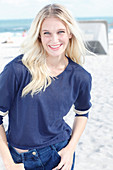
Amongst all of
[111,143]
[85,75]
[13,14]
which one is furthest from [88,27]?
[13,14]

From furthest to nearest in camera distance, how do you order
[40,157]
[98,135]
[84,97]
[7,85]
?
[98,135], [84,97], [40,157], [7,85]

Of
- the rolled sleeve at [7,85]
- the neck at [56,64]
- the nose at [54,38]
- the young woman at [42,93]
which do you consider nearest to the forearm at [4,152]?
the young woman at [42,93]

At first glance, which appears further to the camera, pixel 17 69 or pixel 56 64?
pixel 56 64

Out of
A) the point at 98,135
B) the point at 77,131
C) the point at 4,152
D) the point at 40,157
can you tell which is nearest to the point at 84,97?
the point at 77,131

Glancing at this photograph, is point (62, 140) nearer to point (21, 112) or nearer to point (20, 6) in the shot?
point (21, 112)

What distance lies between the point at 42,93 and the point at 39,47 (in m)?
0.29

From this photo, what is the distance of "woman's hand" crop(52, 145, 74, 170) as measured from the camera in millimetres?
1268

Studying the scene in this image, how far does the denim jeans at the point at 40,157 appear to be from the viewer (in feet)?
4.04

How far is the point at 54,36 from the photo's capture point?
121 centimetres

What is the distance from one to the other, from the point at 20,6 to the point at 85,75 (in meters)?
67.4

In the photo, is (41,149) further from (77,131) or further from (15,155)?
(77,131)

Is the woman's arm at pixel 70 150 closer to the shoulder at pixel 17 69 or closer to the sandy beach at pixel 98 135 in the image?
the shoulder at pixel 17 69

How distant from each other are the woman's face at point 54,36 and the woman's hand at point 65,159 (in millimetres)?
586

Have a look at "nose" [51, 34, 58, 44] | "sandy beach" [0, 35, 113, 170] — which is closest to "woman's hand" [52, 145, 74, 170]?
"nose" [51, 34, 58, 44]
